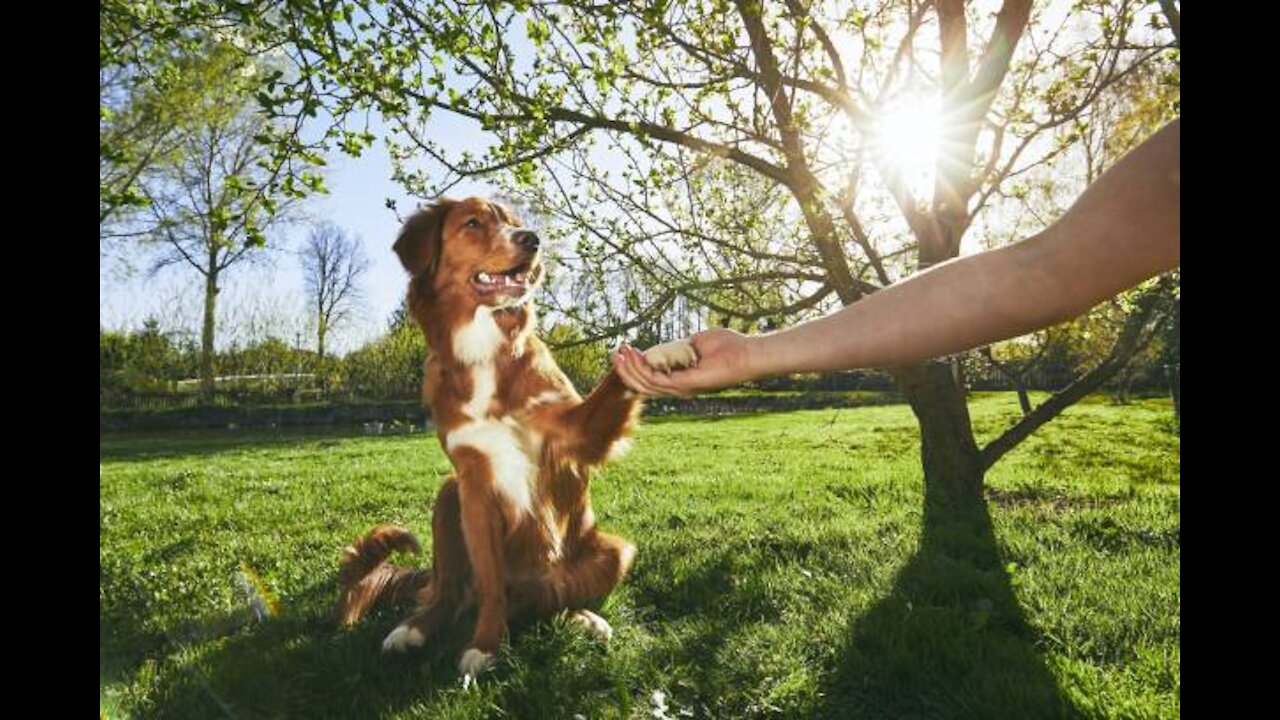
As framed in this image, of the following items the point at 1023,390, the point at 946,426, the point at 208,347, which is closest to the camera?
the point at 946,426

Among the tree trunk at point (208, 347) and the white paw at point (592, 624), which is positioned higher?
the tree trunk at point (208, 347)

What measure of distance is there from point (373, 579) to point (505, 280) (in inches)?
64.8

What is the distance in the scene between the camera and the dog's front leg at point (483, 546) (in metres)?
2.67

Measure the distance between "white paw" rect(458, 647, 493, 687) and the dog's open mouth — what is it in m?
1.39

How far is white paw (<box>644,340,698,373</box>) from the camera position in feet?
5.58

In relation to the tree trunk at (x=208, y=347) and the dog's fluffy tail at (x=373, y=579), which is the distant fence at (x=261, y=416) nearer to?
the tree trunk at (x=208, y=347)

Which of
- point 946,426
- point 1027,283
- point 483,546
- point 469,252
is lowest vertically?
point 483,546

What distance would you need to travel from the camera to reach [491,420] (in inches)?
104

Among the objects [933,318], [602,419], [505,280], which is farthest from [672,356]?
[505,280]

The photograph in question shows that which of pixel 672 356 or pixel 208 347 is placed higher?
pixel 208 347

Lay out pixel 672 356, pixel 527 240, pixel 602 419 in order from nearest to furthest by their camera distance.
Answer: pixel 672 356 < pixel 527 240 < pixel 602 419

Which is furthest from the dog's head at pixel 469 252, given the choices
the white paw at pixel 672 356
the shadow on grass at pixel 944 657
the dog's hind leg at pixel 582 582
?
the shadow on grass at pixel 944 657

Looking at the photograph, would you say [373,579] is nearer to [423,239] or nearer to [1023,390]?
[423,239]
